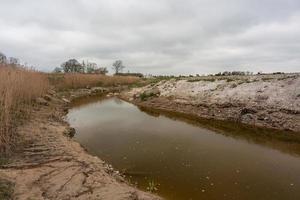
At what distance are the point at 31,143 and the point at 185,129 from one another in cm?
751

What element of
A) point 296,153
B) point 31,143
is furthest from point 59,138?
point 296,153

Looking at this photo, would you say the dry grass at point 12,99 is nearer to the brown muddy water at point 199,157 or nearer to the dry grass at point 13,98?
the dry grass at point 13,98

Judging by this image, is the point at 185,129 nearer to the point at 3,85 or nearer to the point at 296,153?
the point at 296,153

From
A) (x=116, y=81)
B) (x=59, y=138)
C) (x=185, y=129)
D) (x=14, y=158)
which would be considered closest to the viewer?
(x=14, y=158)

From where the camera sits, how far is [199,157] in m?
10.2

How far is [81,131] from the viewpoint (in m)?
14.1

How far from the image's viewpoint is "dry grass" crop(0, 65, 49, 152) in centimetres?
883

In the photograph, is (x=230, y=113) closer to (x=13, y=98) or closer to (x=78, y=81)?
(x=13, y=98)

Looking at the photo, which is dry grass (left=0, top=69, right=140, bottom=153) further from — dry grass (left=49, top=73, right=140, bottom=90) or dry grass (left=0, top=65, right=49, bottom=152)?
dry grass (left=49, top=73, right=140, bottom=90)

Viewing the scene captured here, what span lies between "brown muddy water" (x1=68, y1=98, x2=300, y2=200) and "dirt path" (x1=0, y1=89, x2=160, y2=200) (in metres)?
1.00

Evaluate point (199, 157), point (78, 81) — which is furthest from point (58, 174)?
point (78, 81)

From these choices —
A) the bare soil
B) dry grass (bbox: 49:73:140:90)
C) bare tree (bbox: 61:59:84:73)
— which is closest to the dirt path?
the bare soil

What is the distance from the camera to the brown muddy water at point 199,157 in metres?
7.74

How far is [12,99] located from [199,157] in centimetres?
649
